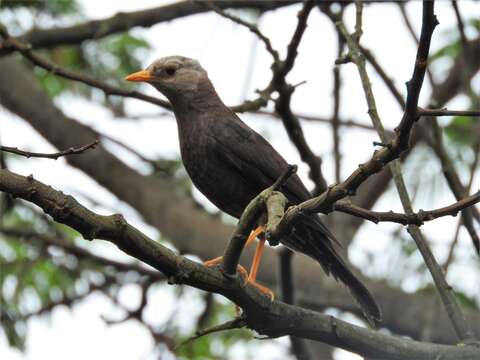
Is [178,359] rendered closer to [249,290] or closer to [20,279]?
[20,279]

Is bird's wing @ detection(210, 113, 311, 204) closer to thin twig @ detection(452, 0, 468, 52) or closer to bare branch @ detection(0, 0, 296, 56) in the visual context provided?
thin twig @ detection(452, 0, 468, 52)

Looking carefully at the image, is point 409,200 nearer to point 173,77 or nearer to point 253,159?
point 253,159

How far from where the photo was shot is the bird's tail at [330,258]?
16.8 feet

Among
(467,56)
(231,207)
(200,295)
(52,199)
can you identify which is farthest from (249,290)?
(200,295)

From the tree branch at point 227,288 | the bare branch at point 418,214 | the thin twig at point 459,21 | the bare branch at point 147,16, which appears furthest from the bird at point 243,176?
the bare branch at point 147,16

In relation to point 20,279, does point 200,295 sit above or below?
above

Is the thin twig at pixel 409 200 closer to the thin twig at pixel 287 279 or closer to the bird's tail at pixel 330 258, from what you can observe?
the bird's tail at pixel 330 258

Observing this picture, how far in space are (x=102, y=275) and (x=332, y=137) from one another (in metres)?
2.49

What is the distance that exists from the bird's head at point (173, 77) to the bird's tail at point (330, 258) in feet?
4.40

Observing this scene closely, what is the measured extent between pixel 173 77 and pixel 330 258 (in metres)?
1.76

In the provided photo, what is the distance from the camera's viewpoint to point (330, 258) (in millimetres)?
5301

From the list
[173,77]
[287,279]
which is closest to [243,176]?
[287,279]

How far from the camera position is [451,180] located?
5.00 metres

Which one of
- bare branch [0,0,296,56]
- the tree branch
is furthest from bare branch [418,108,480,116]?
bare branch [0,0,296,56]
